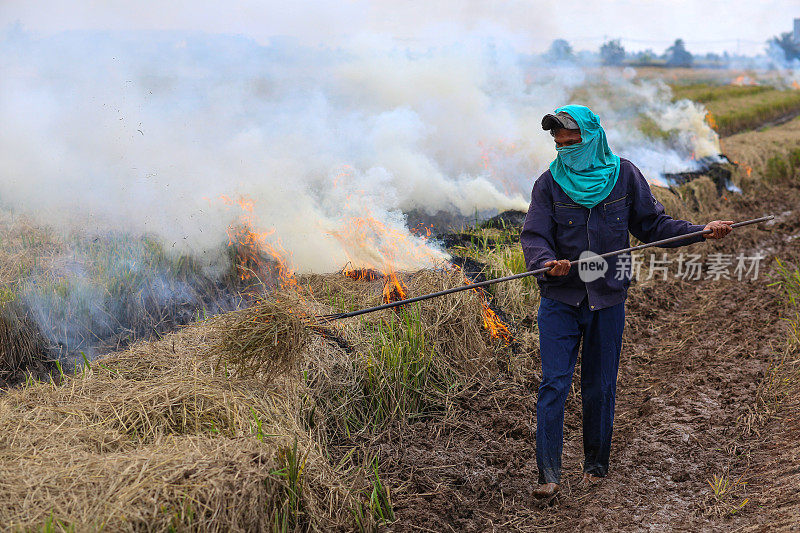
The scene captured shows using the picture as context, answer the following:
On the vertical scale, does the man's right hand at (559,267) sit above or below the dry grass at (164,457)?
above

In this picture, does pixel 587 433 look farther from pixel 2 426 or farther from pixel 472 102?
pixel 472 102

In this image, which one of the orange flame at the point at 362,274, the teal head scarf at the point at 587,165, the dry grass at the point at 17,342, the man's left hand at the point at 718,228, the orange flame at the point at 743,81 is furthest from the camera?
the orange flame at the point at 743,81

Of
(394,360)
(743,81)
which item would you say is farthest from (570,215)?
(743,81)

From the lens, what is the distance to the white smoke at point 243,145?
23.3 feet

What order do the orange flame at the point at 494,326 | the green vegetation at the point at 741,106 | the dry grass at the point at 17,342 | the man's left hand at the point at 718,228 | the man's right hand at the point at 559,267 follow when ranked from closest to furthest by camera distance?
1. the man's right hand at the point at 559,267
2. the man's left hand at the point at 718,228
3. the dry grass at the point at 17,342
4. the orange flame at the point at 494,326
5. the green vegetation at the point at 741,106

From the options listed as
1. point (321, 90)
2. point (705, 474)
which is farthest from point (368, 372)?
point (321, 90)

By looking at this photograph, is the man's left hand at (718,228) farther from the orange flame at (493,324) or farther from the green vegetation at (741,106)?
the green vegetation at (741,106)

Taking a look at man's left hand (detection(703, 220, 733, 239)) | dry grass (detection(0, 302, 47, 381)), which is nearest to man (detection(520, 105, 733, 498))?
man's left hand (detection(703, 220, 733, 239))

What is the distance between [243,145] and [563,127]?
5133mm

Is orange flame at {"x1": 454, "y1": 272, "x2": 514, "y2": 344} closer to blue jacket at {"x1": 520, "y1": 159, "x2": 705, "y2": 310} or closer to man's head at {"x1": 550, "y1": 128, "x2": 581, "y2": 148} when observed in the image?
blue jacket at {"x1": 520, "y1": 159, "x2": 705, "y2": 310}

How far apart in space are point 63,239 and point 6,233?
21.3 inches

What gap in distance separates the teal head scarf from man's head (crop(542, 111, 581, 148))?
0.03 m

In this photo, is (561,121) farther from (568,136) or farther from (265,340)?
(265,340)

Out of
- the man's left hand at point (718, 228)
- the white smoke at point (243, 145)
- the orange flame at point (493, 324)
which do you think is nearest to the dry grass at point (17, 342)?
the white smoke at point (243, 145)
